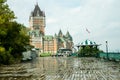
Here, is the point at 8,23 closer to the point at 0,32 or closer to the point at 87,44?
the point at 0,32

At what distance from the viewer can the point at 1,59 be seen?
47562 mm

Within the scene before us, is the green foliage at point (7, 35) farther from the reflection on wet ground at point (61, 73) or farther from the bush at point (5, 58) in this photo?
the reflection on wet ground at point (61, 73)

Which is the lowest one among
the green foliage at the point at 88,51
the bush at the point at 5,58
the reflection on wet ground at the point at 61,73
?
the reflection on wet ground at the point at 61,73

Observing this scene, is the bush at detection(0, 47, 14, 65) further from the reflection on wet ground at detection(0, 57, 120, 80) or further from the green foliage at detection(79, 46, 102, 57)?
the green foliage at detection(79, 46, 102, 57)

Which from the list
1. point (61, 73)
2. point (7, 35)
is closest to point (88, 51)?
point (7, 35)

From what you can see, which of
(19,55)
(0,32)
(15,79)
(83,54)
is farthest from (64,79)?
(83,54)

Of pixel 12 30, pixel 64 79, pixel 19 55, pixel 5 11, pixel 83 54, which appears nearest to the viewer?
pixel 64 79

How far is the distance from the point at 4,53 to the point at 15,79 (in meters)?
26.0

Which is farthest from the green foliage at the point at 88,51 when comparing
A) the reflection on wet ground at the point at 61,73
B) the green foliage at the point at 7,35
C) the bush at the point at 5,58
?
the reflection on wet ground at the point at 61,73

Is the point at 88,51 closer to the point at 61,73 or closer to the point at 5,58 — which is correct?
the point at 5,58

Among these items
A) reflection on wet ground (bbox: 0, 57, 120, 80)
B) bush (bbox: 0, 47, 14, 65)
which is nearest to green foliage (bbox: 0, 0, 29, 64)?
bush (bbox: 0, 47, 14, 65)

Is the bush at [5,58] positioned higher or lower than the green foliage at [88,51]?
lower

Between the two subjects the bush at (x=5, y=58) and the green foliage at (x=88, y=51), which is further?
the green foliage at (x=88, y=51)

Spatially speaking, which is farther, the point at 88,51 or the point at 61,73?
the point at 88,51
